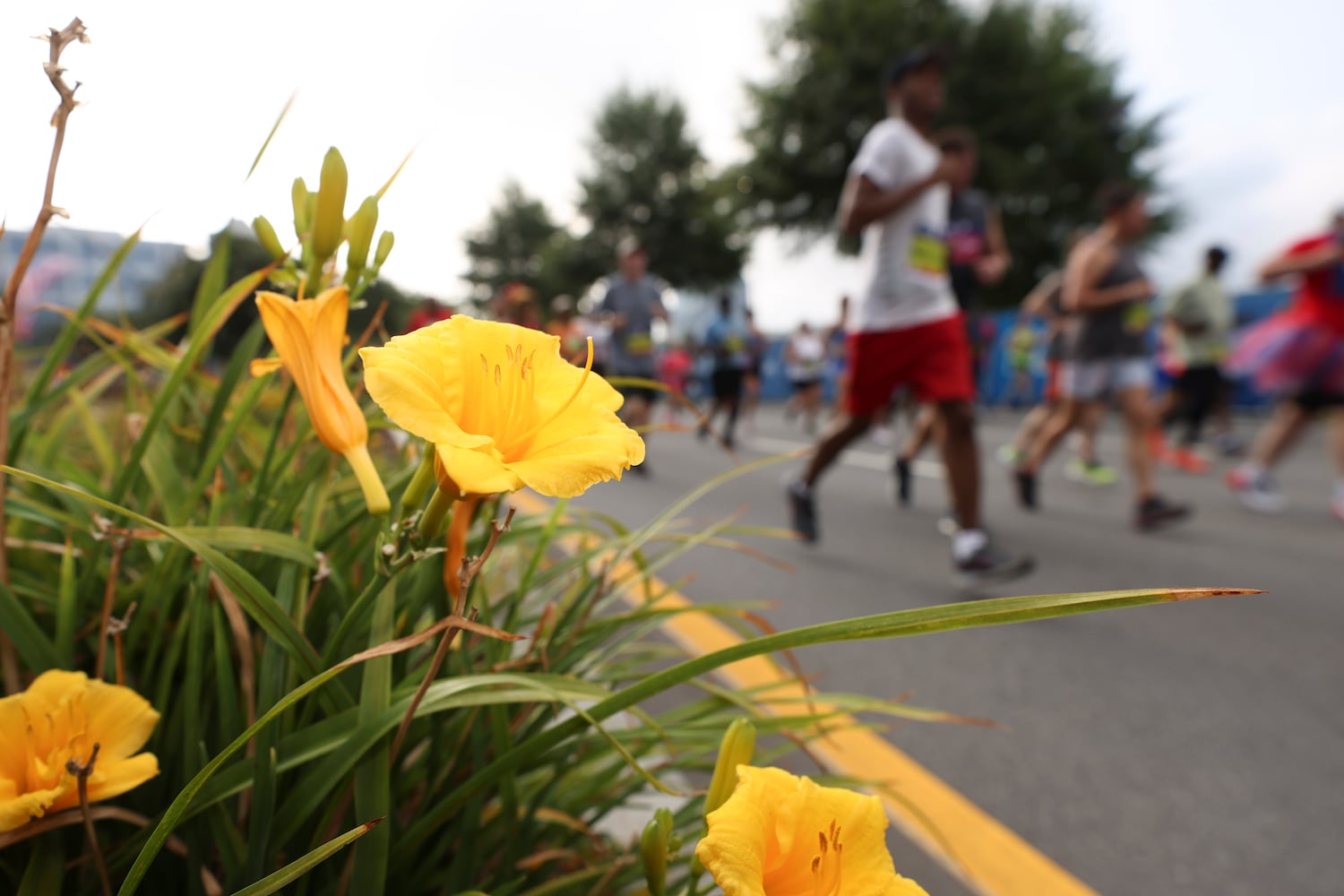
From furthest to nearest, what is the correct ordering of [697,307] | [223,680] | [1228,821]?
[697,307]
[1228,821]
[223,680]

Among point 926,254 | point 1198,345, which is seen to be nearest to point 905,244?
point 926,254

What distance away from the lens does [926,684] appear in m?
Result: 2.20

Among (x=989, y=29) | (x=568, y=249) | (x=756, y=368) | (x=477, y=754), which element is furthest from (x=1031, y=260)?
(x=477, y=754)

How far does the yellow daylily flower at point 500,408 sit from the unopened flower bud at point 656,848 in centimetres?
25

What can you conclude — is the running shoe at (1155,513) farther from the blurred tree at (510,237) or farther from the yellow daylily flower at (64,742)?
the blurred tree at (510,237)

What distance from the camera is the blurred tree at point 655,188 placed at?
3136cm

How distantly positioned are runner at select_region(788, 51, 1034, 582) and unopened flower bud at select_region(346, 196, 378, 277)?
2709 millimetres

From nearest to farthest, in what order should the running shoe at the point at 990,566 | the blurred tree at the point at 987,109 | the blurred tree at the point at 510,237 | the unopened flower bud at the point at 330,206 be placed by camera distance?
the unopened flower bud at the point at 330,206 < the running shoe at the point at 990,566 < the blurred tree at the point at 987,109 < the blurred tree at the point at 510,237

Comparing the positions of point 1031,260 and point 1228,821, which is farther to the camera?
point 1031,260

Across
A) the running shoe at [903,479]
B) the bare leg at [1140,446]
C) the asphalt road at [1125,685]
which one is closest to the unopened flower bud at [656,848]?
the asphalt road at [1125,685]

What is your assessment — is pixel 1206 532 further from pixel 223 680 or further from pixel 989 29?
pixel 989 29

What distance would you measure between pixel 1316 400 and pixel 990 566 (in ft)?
9.21

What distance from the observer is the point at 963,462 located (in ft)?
9.83

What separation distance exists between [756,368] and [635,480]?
197 inches
